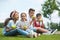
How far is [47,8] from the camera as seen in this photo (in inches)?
148

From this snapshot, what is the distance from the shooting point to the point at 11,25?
12.3 feet

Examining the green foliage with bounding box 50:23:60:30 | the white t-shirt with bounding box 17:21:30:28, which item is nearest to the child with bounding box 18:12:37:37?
the white t-shirt with bounding box 17:21:30:28

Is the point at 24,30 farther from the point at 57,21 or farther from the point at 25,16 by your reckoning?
the point at 57,21

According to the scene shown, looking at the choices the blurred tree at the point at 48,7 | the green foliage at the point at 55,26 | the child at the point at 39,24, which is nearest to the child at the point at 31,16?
the child at the point at 39,24

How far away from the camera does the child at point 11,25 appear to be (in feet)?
12.2

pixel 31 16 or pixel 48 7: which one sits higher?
pixel 48 7

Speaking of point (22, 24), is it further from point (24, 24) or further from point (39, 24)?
point (39, 24)

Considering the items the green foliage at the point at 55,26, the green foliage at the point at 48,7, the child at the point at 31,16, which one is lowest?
the green foliage at the point at 55,26

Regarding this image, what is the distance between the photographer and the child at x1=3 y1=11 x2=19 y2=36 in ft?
12.2

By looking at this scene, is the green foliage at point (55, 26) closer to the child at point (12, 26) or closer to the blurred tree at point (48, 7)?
the blurred tree at point (48, 7)

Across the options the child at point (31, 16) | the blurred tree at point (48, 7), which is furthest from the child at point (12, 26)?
the blurred tree at point (48, 7)

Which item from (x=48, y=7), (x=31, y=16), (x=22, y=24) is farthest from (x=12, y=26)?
(x=48, y=7)

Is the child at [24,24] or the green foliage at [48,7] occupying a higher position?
the green foliage at [48,7]

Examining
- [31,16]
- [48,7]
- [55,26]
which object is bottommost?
[55,26]
